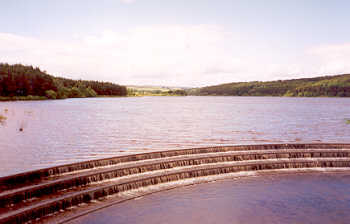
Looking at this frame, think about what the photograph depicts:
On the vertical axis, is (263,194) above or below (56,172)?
below

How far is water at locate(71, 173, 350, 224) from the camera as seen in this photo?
14.2 meters

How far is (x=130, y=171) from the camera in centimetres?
2016

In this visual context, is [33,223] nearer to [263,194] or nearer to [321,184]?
[263,194]

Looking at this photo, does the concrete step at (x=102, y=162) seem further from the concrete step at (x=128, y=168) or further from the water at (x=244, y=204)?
the water at (x=244, y=204)

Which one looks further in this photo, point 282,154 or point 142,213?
point 282,154

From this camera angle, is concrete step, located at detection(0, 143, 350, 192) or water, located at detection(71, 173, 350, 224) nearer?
water, located at detection(71, 173, 350, 224)

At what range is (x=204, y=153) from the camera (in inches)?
1032

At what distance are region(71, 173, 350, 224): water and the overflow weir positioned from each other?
163cm

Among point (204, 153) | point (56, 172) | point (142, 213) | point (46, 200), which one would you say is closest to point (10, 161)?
point (56, 172)

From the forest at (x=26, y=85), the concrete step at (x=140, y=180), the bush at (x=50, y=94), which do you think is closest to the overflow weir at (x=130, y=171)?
the concrete step at (x=140, y=180)

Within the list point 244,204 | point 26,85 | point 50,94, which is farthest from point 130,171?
point 50,94

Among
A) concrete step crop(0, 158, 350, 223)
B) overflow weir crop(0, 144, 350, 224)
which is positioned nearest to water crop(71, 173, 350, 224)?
concrete step crop(0, 158, 350, 223)

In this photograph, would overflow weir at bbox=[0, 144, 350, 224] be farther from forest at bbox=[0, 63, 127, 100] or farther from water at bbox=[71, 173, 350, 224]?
forest at bbox=[0, 63, 127, 100]

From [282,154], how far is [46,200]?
19.3 metres
